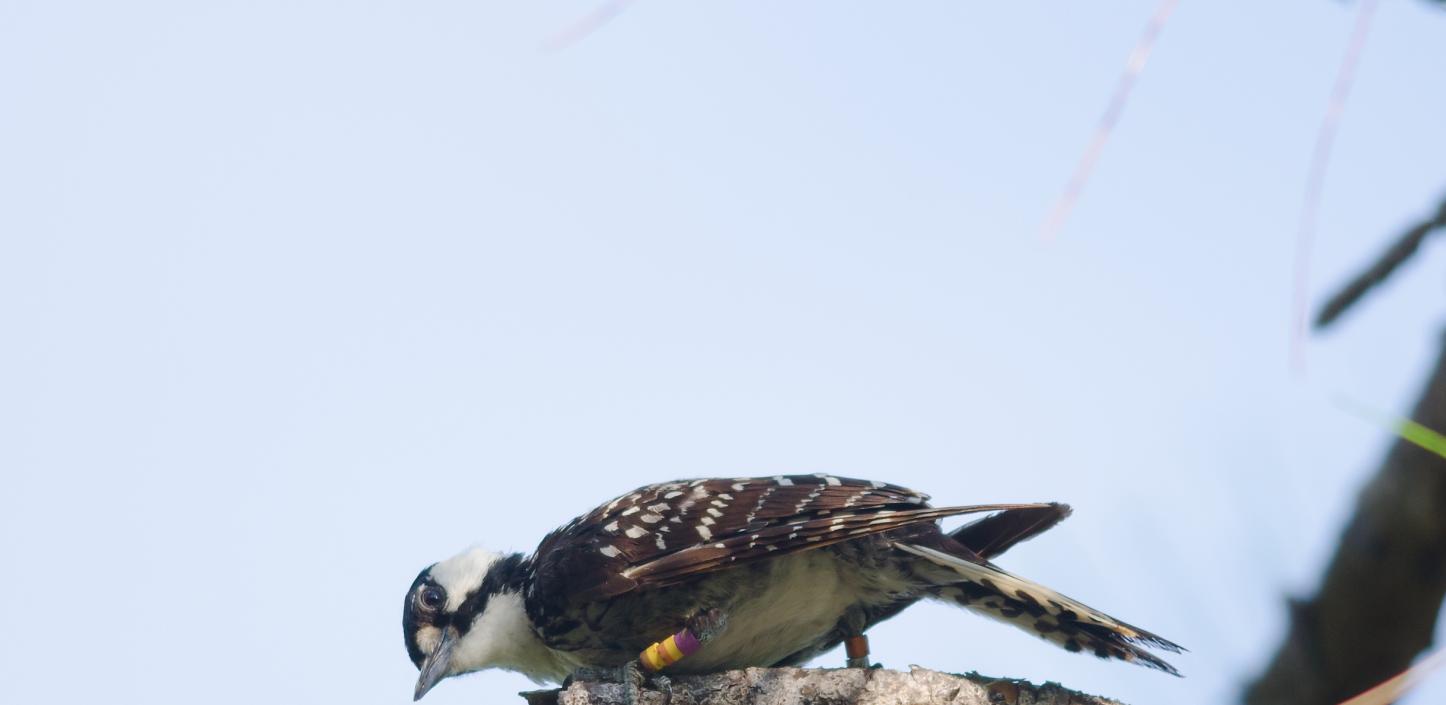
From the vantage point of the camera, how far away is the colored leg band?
4305mm

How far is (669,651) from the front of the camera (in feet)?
14.2

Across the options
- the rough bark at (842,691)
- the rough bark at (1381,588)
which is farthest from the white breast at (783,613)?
the rough bark at (1381,588)

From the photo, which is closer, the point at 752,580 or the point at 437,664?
the point at 752,580

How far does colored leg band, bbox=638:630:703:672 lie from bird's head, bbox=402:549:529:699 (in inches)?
32.9

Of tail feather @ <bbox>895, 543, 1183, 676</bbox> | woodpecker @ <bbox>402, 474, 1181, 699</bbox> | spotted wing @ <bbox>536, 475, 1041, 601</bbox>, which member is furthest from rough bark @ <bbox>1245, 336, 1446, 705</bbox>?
spotted wing @ <bbox>536, 475, 1041, 601</bbox>

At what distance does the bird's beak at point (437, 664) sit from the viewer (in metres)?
5.16

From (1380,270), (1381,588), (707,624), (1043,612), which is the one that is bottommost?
(707,624)

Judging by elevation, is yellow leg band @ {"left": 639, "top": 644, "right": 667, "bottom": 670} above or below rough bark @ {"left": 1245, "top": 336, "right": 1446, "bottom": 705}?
below

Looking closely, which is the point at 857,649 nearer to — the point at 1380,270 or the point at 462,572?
the point at 462,572

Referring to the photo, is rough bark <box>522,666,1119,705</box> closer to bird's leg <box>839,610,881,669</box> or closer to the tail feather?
the tail feather

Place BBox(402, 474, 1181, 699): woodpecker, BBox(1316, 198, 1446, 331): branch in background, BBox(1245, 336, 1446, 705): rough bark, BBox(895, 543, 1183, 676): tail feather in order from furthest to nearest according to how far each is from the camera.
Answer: BBox(402, 474, 1181, 699): woodpecker → BBox(895, 543, 1183, 676): tail feather → BBox(1245, 336, 1446, 705): rough bark → BBox(1316, 198, 1446, 331): branch in background

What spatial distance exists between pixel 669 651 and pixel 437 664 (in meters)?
1.30

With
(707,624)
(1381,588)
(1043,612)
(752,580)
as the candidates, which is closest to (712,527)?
(752,580)

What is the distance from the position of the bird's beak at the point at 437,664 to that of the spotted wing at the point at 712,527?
1.68 ft
